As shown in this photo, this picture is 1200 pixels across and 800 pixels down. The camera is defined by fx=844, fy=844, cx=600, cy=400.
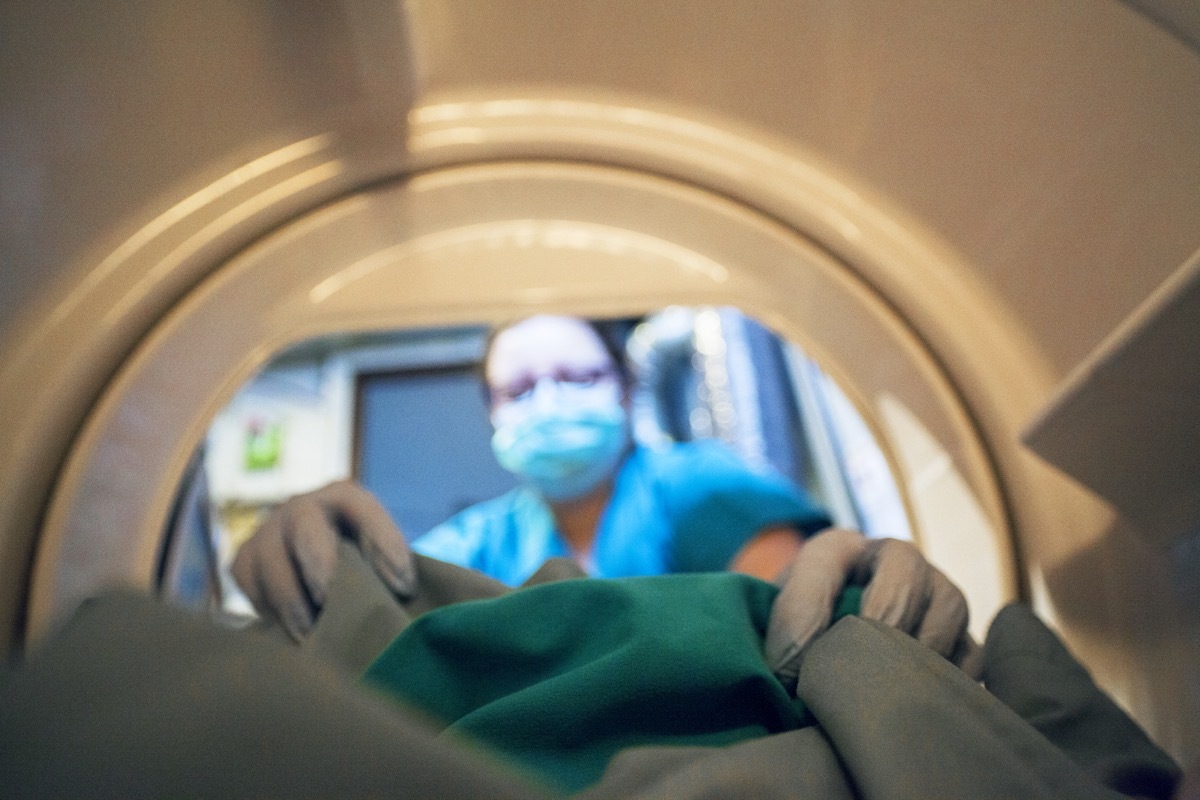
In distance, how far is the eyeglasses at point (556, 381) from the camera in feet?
3.46

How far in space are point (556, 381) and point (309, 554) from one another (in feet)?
1.87

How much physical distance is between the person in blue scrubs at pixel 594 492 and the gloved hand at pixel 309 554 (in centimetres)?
46

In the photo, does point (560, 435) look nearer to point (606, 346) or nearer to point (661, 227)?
point (606, 346)

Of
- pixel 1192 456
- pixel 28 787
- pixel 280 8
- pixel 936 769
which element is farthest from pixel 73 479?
pixel 1192 456

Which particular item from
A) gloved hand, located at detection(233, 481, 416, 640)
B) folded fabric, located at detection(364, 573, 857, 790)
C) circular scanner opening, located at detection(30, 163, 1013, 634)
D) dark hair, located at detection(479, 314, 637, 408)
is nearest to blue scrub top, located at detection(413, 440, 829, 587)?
dark hair, located at detection(479, 314, 637, 408)

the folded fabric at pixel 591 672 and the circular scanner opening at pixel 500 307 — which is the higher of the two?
the circular scanner opening at pixel 500 307

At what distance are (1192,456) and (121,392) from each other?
0.76m

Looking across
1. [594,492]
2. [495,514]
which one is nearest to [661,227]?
[594,492]

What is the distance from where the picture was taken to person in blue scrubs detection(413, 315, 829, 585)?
3.33 ft

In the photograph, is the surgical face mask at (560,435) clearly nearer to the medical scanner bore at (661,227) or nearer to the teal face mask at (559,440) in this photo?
the teal face mask at (559,440)

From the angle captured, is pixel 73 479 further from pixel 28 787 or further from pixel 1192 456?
pixel 1192 456

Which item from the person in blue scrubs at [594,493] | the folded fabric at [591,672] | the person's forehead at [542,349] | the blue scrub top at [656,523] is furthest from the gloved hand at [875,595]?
the person's forehead at [542,349]

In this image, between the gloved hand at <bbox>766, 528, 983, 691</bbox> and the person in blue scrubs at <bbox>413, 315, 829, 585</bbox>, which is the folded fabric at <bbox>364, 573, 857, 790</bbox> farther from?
the person in blue scrubs at <bbox>413, 315, 829, 585</bbox>

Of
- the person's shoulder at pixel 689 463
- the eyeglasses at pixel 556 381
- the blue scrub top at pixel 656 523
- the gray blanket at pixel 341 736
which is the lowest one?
the gray blanket at pixel 341 736
